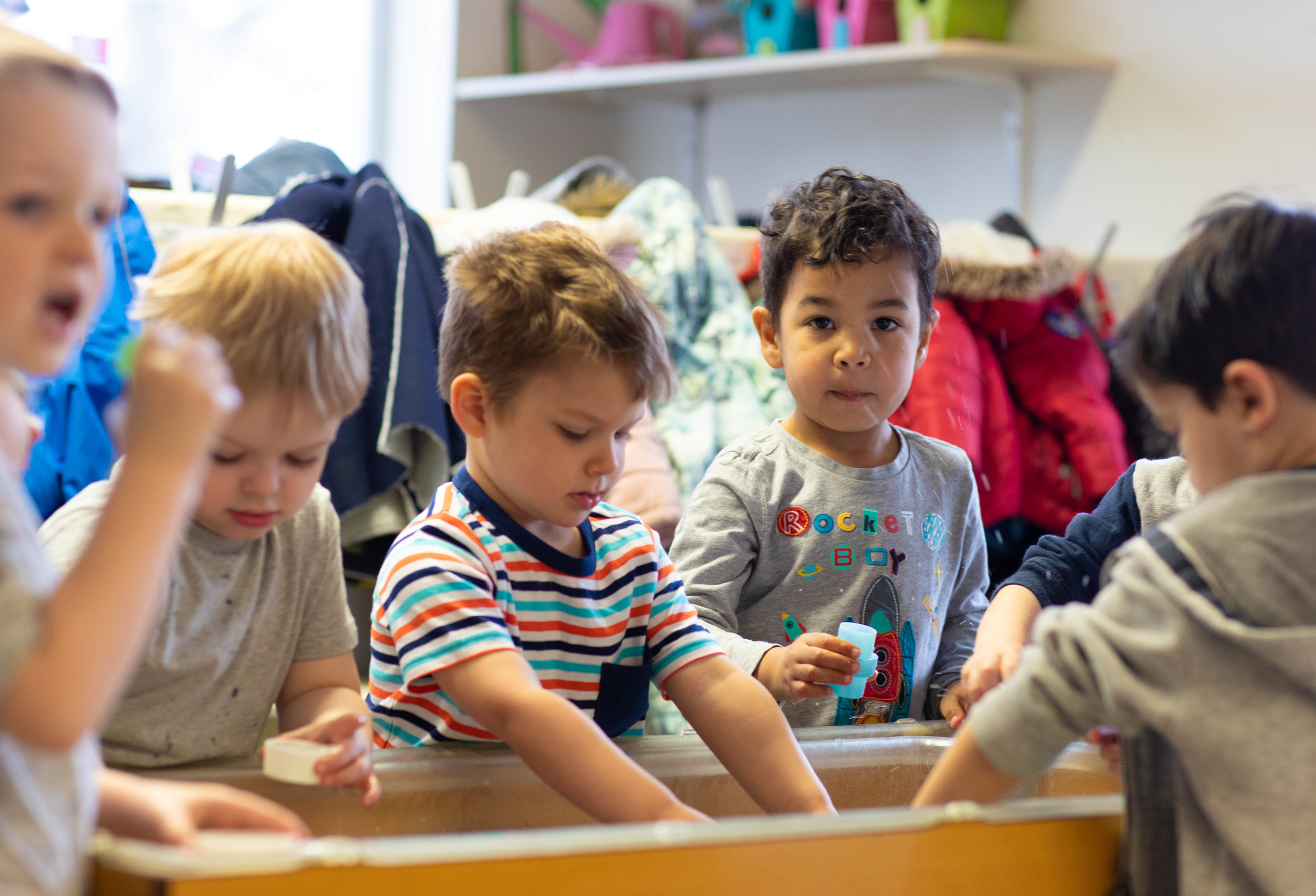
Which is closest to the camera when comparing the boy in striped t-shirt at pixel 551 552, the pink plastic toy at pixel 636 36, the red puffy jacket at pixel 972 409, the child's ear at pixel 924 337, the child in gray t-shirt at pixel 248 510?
the child in gray t-shirt at pixel 248 510

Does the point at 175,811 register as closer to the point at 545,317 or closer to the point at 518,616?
the point at 518,616

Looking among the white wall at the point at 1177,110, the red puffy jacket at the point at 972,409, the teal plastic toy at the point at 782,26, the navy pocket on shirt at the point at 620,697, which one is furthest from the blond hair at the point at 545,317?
the teal plastic toy at the point at 782,26

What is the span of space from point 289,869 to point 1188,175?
235 cm

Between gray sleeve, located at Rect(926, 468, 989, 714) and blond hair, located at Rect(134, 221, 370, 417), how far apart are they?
640 mm

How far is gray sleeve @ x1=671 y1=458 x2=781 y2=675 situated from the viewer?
1107 millimetres

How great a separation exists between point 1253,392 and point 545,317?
46cm

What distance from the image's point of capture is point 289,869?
57 centimetres

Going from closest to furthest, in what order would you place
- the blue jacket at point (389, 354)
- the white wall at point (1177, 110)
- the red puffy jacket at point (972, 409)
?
the blue jacket at point (389, 354)
the red puffy jacket at point (972, 409)
the white wall at point (1177, 110)

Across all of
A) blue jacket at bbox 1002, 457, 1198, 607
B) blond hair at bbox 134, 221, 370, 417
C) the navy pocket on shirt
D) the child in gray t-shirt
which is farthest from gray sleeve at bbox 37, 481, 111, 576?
blue jacket at bbox 1002, 457, 1198, 607

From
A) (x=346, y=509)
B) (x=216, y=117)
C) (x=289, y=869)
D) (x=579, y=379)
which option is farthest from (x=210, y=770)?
(x=216, y=117)

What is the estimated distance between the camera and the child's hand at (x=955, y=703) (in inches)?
40.1

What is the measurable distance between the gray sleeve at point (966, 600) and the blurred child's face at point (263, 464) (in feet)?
2.10

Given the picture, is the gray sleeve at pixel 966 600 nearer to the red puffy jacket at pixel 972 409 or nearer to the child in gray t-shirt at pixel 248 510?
the child in gray t-shirt at pixel 248 510

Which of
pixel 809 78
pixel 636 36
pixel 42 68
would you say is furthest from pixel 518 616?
pixel 636 36
